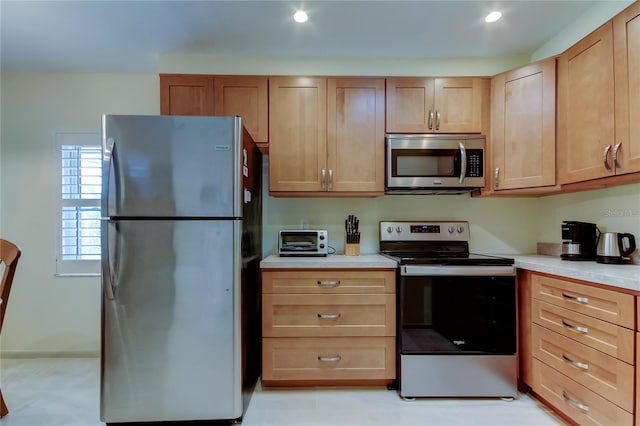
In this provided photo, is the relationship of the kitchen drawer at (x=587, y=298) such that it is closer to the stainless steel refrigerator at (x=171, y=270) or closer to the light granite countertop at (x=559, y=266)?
the light granite countertop at (x=559, y=266)

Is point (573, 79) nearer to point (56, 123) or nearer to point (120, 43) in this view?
point (120, 43)

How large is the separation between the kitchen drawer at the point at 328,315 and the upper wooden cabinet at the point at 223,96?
1.18 m

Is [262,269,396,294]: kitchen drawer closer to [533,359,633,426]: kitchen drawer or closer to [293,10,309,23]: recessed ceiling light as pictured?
[533,359,633,426]: kitchen drawer

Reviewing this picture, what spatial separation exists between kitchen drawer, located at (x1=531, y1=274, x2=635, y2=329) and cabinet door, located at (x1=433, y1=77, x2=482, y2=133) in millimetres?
1147

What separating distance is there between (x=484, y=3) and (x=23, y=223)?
3.86 m

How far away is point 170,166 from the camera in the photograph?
5.39 feet

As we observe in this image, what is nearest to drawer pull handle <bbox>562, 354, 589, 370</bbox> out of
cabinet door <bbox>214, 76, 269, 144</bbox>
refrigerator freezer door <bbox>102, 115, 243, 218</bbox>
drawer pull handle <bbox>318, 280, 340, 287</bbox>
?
drawer pull handle <bbox>318, 280, 340, 287</bbox>

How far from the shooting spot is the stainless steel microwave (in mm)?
2219

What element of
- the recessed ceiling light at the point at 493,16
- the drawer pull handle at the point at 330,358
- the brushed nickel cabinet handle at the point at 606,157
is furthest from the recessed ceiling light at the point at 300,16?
the drawer pull handle at the point at 330,358

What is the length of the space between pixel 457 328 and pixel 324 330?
0.86 metres

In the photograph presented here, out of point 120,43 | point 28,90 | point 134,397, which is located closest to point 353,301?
point 134,397

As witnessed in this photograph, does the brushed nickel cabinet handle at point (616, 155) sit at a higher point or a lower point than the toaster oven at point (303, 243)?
higher

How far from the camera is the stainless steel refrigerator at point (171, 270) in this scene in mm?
1628

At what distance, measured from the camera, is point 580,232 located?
76.3 inches
